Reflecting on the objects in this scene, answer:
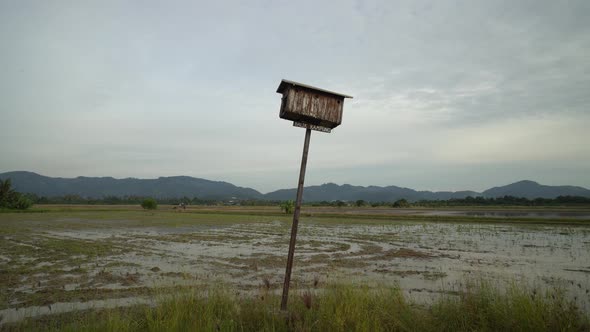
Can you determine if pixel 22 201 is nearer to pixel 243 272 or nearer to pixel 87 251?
pixel 87 251

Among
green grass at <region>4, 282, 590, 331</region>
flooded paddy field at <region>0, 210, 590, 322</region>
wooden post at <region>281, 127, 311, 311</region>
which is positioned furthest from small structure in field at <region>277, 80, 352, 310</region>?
flooded paddy field at <region>0, 210, 590, 322</region>

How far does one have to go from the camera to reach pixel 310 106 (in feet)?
20.9

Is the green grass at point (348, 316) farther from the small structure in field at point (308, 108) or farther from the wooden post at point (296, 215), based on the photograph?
the small structure in field at point (308, 108)

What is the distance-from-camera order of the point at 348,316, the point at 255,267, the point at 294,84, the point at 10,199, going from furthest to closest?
the point at 10,199 < the point at 255,267 < the point at 294,84 < the point at 348,316

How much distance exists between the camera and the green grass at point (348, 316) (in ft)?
15.9

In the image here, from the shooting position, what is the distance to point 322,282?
355 inches

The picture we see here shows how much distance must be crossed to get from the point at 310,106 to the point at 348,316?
3.92 metres

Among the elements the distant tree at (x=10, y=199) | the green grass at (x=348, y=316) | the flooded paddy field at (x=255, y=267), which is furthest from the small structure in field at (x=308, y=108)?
the distant tree at (x=10, y=199)

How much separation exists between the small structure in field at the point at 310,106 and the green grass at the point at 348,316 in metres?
3.37

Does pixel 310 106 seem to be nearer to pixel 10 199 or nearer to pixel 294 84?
pixel 294 84

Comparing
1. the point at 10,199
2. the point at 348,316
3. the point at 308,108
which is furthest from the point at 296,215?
the point at 10,199

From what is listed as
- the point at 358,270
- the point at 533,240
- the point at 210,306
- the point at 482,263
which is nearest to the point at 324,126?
the point at 210,306

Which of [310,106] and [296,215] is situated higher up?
[310,106]

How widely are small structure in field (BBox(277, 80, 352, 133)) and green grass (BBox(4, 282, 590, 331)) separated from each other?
3.37 meters
